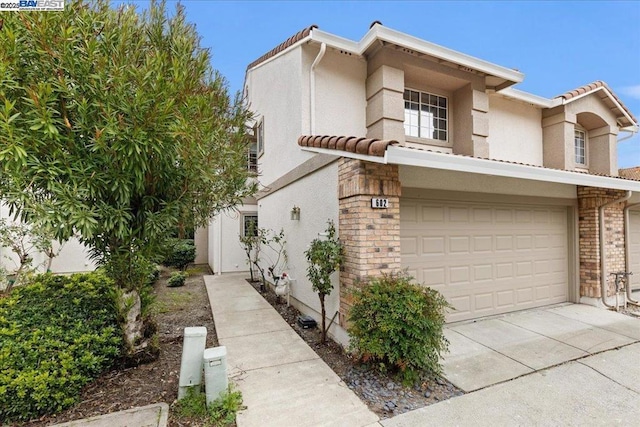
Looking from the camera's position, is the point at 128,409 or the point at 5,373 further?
the point at 128,409

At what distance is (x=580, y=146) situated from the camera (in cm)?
1055

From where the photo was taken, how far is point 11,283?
29.6ft

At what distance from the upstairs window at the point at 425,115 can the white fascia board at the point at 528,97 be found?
6.24 feet

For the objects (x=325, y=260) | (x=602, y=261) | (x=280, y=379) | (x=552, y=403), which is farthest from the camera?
(x=602, y=261)

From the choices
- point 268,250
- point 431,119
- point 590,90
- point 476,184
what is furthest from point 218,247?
point 590,90

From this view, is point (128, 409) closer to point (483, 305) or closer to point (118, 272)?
point (118, 272)

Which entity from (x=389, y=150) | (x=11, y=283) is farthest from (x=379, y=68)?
(x=11, y=283)

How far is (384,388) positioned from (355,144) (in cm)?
340

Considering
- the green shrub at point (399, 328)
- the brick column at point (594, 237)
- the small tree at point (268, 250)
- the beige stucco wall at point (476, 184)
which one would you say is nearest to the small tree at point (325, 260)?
the green shrub at point (399, 328)

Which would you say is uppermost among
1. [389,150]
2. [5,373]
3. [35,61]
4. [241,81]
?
[241,81]

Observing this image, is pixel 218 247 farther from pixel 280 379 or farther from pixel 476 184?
pixel 476 184

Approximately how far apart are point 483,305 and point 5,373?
7713mm

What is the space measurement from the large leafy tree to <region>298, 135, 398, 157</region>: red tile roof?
1.89m

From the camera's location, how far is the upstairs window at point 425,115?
7.92 meters
